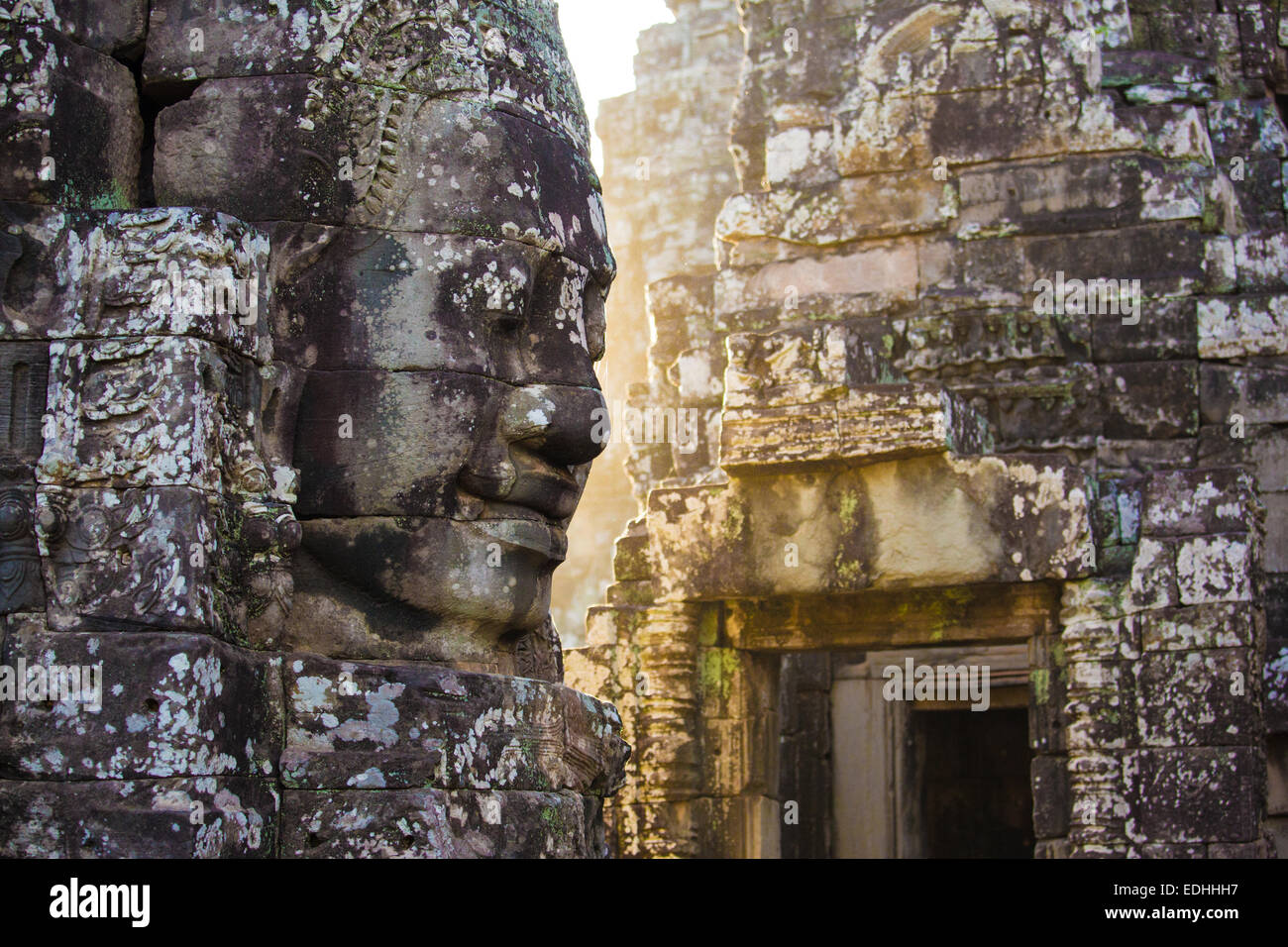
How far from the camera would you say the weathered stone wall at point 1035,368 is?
850cm

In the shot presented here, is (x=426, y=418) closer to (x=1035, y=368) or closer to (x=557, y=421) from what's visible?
(x=557, y=421)

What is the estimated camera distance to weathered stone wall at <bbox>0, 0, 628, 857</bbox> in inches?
155

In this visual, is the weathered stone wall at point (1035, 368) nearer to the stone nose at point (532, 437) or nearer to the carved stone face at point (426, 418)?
the stone nose at point (532, 437)

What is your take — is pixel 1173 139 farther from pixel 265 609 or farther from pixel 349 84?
pixel 265 609

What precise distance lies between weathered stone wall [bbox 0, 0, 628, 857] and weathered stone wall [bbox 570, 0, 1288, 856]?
3.96m

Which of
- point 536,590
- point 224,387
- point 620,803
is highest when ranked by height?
point 224,387

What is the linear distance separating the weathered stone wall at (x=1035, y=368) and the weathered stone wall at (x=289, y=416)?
3961mm

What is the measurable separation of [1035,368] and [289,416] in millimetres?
6254

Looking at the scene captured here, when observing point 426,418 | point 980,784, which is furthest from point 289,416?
point 980,784

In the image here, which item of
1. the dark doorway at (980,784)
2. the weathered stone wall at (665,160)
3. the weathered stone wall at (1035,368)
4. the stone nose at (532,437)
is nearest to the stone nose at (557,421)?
the stone nose at (532,437)

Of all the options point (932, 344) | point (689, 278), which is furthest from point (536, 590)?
point (689, 278)

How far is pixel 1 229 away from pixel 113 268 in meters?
0.29

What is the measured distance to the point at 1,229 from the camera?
13.6 feet

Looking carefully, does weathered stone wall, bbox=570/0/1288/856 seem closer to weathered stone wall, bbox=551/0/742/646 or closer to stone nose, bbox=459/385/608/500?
stone nose, bbox=459/385/608/500
